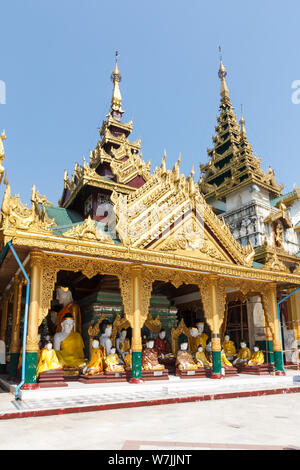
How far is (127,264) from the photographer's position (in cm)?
1049

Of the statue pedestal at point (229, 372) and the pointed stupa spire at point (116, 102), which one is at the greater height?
the pointed stupa spire at point (116, 102)

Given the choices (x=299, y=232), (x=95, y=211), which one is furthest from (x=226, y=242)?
(x=299, y=232)

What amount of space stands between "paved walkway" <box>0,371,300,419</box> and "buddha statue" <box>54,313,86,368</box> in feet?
6.02

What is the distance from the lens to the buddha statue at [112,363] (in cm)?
1059

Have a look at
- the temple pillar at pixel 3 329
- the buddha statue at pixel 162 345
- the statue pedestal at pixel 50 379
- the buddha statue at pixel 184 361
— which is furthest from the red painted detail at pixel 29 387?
the buddha statue at pixel 162 345

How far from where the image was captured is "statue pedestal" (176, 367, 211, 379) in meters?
11.5

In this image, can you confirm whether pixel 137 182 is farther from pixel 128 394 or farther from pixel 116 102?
pixel 128 394

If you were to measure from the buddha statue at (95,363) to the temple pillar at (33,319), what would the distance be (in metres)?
2.28

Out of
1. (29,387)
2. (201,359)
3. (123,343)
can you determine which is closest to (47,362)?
(29,387)

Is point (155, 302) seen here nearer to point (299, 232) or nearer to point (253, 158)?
point (299, 232)

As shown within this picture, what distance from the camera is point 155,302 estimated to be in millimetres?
14977

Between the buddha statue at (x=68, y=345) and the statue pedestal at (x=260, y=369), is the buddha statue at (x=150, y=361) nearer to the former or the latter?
the buddha statue at (x=68, y=345)

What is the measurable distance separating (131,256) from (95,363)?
3.40m
